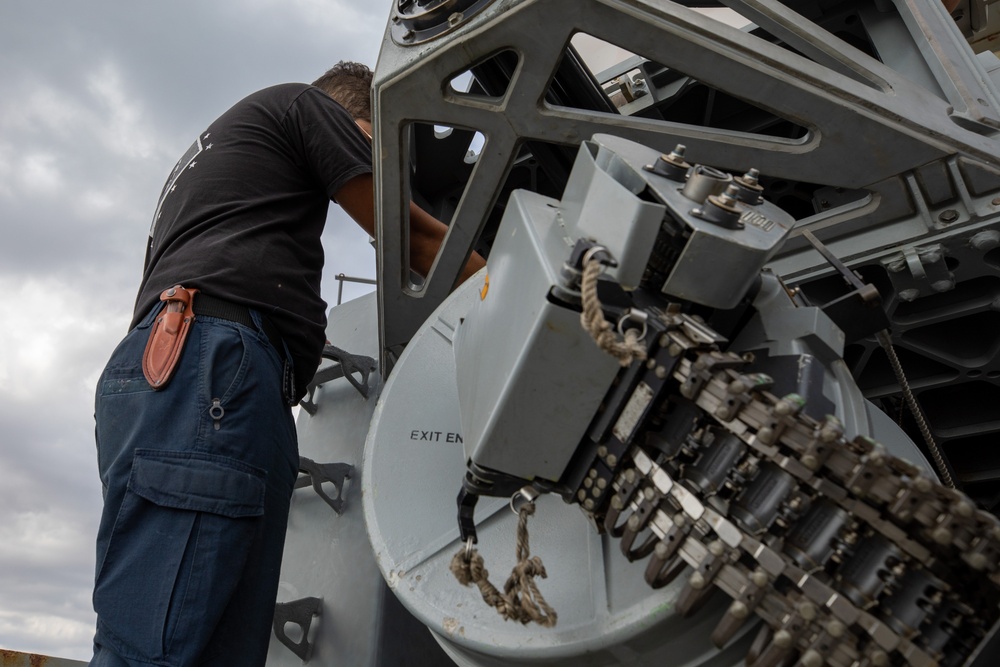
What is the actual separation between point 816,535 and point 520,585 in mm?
569

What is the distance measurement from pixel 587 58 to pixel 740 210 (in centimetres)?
283

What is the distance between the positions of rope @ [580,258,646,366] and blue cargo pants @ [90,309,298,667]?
1024 millimetres

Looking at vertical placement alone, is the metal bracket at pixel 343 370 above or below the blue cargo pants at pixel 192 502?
below

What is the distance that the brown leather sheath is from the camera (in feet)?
6.55

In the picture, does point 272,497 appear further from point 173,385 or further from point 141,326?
point 141,326

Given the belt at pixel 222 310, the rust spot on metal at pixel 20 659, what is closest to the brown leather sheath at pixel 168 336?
the belt at pixel 222 310

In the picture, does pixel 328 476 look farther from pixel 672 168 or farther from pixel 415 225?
pixel 672 168

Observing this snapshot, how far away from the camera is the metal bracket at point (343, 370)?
339 cm

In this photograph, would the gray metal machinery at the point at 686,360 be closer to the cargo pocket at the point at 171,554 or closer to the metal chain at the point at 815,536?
the metal chain at the point at 815,536

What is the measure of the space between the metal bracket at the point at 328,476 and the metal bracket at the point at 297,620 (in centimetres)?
38

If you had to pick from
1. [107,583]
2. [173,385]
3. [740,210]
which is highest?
[740,210]

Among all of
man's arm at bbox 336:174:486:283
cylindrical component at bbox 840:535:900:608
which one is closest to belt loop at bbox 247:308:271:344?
man's arm at bbox 336:174:486:283

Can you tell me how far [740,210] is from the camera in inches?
56.2

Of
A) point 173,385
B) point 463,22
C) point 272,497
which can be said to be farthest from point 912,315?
point 173,385
